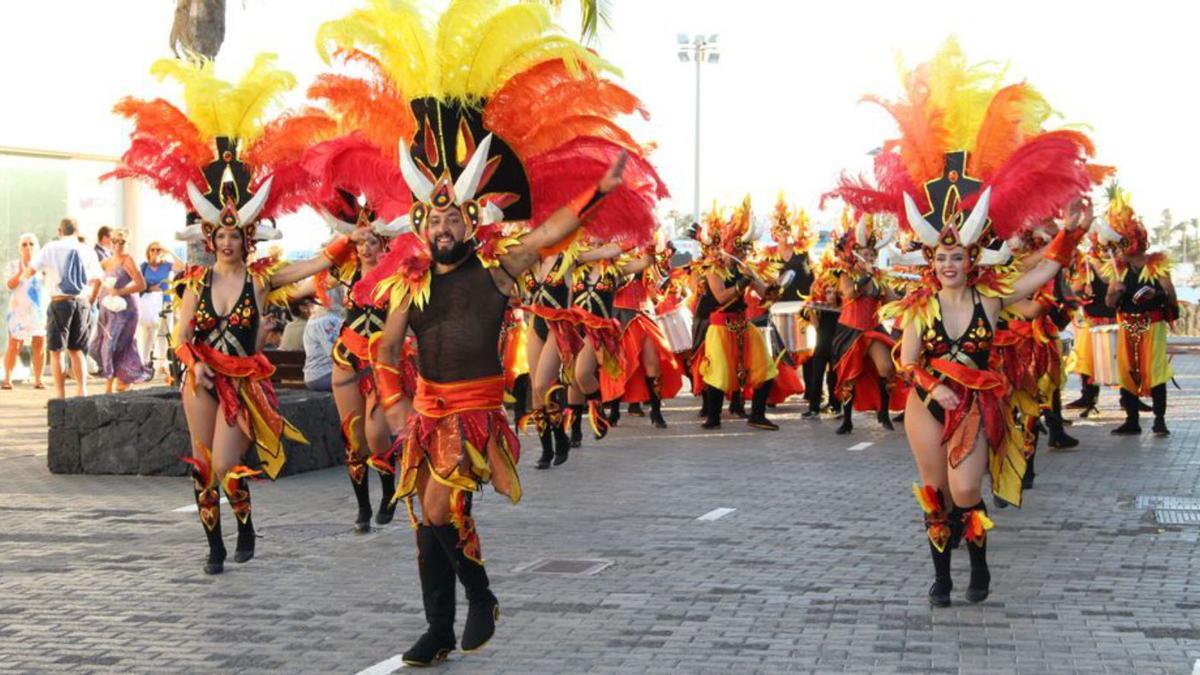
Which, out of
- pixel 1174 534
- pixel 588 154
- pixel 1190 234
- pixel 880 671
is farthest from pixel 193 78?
pixel 1190 234

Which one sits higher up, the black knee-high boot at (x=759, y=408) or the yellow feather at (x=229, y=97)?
the yellow feather at (x=229, y=97)

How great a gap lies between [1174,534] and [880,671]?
14.0ft

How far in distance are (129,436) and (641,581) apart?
597 cm

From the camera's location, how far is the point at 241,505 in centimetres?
950

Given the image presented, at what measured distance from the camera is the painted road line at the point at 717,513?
1138 cm

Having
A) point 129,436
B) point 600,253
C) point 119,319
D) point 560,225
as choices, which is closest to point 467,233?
point 560,225

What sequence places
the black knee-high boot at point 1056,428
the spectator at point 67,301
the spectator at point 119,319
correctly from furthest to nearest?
the spectator at point 119,319 → the spectator at point 67,301 → the black knee-high boot at point 1056,428

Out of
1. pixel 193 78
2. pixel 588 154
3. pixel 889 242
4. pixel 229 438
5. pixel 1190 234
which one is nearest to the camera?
pixel 588 154

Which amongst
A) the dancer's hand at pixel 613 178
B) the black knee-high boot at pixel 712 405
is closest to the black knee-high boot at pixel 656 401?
the black knee-high boot at pixel 712 405

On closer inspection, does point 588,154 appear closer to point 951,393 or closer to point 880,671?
point 951,393

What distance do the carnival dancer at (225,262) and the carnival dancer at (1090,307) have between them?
32.4 ft

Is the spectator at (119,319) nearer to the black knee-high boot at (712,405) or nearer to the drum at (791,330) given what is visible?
the black knee-high boot at (712,405)

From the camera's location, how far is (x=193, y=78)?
10195mm

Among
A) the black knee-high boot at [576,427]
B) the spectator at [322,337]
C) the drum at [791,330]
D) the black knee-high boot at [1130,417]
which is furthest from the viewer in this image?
the drum at [791,330]
